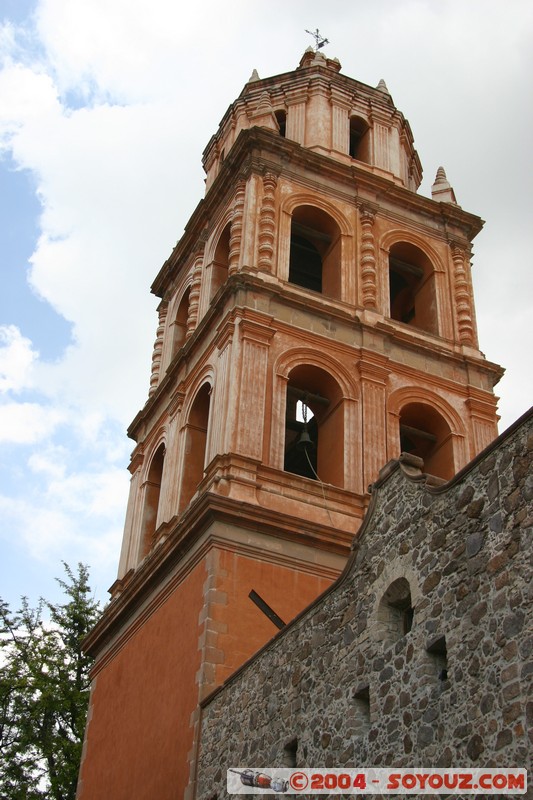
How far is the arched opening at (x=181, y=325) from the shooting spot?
24.5m

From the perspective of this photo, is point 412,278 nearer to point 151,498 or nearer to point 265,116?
point 265,116

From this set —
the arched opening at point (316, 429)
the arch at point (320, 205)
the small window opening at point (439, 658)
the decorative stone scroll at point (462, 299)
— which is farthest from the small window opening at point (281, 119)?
the small window opening at point (439, 658)

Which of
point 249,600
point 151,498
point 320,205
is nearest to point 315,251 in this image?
point 320,205

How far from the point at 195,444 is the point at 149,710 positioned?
558cm

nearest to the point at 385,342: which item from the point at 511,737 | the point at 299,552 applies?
the point at 299,552

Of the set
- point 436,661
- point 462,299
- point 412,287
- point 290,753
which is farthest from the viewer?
point 412,287

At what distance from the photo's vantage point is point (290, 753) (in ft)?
37.4

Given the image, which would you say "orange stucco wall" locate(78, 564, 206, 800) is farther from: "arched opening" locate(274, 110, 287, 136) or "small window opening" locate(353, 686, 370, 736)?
"arched opening" locate(274, 110, 287, 136)

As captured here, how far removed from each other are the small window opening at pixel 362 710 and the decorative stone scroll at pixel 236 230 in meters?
12.2

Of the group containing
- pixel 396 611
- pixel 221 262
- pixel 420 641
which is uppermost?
pixel 221 262

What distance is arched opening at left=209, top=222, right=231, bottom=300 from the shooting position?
23469mm

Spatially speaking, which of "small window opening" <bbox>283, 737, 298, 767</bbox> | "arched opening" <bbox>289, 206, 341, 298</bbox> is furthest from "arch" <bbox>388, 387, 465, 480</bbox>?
"small window opening" <bbox>283, 737, 298, 767</bbox>

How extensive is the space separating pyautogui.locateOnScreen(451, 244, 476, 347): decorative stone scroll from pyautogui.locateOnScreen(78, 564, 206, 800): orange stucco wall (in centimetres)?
905

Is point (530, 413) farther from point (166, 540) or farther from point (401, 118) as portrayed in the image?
point (401, 118)
